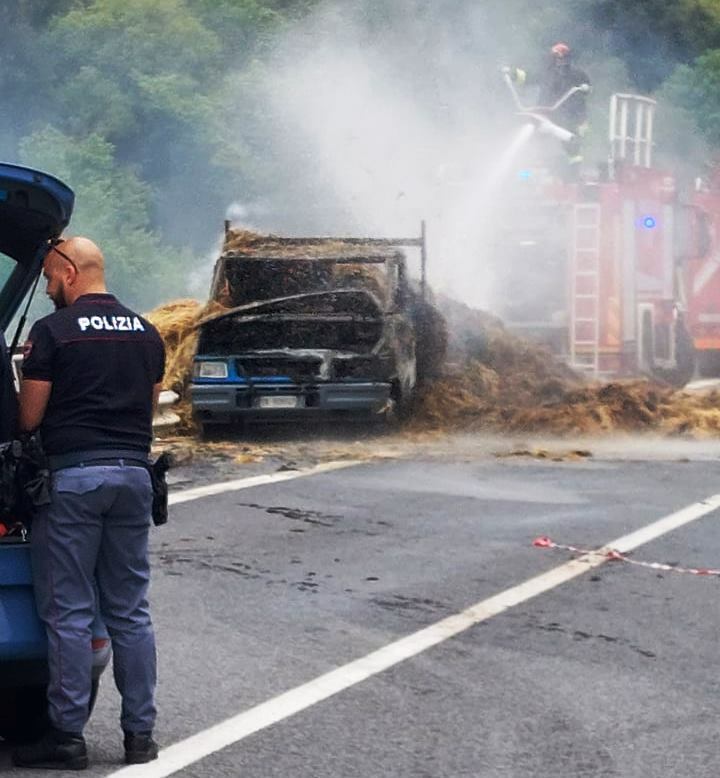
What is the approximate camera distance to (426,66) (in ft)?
135

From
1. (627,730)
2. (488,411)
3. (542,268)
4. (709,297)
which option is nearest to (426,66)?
(709,297)

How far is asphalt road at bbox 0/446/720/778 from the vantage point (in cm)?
684

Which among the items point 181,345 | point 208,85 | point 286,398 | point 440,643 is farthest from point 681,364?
point 208,85

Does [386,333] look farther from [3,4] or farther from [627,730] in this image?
[3,4]

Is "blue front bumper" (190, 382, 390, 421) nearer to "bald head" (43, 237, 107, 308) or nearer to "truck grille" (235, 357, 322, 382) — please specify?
"truck grille" (235, 357, 322, 382)

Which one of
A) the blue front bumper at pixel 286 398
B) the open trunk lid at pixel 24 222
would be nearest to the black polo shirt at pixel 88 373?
the open trunk lid at pixel 24 222

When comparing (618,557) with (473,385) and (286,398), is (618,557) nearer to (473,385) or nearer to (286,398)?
(286,398)

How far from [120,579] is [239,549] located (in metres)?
4.93

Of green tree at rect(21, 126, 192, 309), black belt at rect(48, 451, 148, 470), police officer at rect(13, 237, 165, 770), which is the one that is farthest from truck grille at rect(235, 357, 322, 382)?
green tree at rect(21, 126, 192, 309)

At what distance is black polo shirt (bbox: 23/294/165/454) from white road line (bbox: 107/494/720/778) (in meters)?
1.00

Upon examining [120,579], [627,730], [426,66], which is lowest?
[627,730]

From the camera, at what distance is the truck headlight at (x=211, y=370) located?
18609mm

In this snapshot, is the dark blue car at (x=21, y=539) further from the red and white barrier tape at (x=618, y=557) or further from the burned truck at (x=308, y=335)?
the burned truck at (x=308, y=335)

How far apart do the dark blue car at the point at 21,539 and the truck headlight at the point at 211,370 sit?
11.4m
